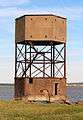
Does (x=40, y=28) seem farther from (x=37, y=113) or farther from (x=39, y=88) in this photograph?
(x=37, y=113)

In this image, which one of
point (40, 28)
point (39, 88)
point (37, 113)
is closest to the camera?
point (37, 113)

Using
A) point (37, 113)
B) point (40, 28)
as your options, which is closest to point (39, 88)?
point (40, 28)

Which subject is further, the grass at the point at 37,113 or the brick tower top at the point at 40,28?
the brick tower top at the point at 40,28

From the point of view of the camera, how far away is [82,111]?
1289 inches

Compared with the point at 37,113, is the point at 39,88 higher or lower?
higher

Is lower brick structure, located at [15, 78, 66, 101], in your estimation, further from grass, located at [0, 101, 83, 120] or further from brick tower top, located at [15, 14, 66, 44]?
grass, located at [0, 101, 83, 120]

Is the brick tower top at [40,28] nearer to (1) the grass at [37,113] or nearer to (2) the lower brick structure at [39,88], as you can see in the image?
(2) the lower brick structure at [39,88]

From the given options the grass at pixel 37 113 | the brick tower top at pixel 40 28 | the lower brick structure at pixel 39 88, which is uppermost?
the brick tower top at pixel 40 28

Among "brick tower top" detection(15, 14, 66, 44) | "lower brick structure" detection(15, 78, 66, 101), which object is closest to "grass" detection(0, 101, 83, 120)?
"lower brick structure" detection(15, 78, 66, 101)

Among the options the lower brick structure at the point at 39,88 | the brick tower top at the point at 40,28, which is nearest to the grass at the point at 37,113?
the lower brick structure at the point at 39,88

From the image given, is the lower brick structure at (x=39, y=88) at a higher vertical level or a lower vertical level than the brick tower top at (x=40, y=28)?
lower

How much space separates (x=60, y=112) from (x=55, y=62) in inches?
637

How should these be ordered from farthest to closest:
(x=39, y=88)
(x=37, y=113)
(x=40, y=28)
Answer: (x=39, y=88) → (x=40, y=28) → (x=37, y=113)

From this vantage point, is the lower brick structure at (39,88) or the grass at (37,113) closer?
the grass at (37,113)
